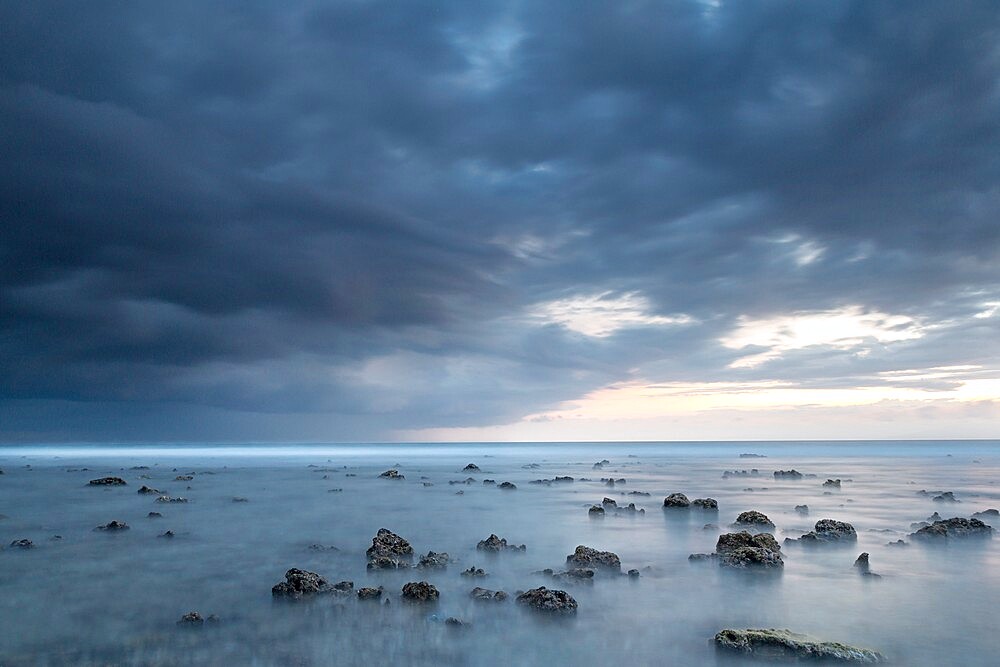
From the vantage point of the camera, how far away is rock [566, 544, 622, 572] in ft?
50.6

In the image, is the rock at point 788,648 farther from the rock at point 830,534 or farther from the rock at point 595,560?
the rock at point 830,534

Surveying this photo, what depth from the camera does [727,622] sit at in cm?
1102

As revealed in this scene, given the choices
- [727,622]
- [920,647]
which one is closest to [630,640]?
[727,622]

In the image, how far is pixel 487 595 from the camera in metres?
12.2

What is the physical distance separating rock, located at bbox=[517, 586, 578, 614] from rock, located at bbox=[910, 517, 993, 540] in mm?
15207

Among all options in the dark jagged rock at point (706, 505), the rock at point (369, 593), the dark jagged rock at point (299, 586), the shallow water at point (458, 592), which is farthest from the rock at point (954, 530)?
the dark jagged rock at point (299, 586)

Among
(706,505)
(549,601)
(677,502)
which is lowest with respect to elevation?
(706,505)

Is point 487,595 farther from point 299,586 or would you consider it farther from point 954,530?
point 954,530

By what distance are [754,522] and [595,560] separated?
10.0 metres

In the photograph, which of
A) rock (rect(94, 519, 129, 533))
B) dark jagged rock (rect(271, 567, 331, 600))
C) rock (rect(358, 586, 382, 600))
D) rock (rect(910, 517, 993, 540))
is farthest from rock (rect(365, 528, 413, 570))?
rock (rect(910, 517, 993, 540))

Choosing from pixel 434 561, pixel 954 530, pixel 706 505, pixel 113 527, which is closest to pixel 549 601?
pixel 434 561

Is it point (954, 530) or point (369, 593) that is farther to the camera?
point (954, 530)

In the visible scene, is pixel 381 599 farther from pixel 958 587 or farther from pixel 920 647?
pixel 958 587

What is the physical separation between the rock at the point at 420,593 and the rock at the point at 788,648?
540cm
